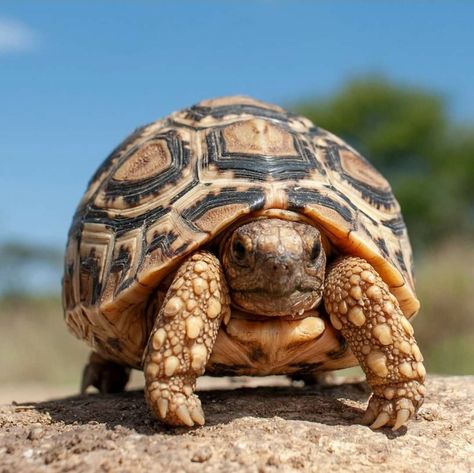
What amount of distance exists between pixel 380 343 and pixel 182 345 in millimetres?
951

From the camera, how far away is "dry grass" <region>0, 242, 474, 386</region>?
41.7 feet

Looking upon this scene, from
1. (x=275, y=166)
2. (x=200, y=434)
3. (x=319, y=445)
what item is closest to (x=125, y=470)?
(x=200, y=434)

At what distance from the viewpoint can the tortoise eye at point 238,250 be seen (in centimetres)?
359

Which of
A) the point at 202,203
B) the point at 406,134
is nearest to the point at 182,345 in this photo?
the point at 202,203

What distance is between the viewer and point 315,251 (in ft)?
12.1

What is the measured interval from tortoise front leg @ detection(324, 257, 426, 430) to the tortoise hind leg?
2.38 metres

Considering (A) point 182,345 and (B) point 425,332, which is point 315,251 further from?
(B) point 425,332

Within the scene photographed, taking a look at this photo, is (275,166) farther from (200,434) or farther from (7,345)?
(7,345)

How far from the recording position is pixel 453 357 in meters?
11.9

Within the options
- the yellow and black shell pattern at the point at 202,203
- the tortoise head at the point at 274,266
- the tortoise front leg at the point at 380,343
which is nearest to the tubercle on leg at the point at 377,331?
the tortoise front leg at the point at 380,343

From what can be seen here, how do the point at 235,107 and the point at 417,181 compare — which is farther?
the point at 417,181

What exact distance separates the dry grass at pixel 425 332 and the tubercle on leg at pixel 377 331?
817 centimetres

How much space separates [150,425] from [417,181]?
2689cm

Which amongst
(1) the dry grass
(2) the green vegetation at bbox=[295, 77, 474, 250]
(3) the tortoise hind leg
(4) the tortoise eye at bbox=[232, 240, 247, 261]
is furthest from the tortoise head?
(2) the green vegetation at bbox=[295, 77, 474, 250]
